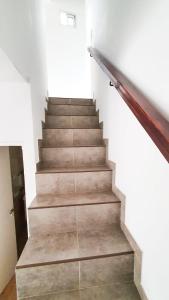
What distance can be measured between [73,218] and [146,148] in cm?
81

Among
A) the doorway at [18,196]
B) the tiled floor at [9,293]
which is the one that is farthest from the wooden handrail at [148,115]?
the tiled floor at [9,293]

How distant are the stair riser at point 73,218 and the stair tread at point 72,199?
0.03m

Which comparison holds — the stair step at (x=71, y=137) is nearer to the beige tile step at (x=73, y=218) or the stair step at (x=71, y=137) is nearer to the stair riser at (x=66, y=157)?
the stair riser at (x=66, y=157)

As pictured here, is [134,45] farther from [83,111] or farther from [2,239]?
[2,239]

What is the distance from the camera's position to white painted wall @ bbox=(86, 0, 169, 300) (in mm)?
783

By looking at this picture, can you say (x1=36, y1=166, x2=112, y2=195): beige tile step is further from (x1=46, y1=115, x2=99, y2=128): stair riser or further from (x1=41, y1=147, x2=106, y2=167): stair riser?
(x1=46, y1=115, x2=99, y2=128): stair riser

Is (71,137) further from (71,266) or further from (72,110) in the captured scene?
(71,266)

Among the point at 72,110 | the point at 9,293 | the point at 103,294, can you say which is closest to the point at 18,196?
the point at 9,293

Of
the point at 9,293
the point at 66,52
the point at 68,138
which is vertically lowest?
the point at 9,293

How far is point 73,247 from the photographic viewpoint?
118 centimetres

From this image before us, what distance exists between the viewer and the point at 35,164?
1694 millimetres

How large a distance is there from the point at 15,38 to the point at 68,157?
116cm

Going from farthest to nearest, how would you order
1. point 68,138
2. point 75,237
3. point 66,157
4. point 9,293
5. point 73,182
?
point 9,293
point 68,138
point 66,157
point 73,182
point 75,237

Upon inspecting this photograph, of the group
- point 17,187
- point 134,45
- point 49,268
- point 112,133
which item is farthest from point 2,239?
point 134,45
